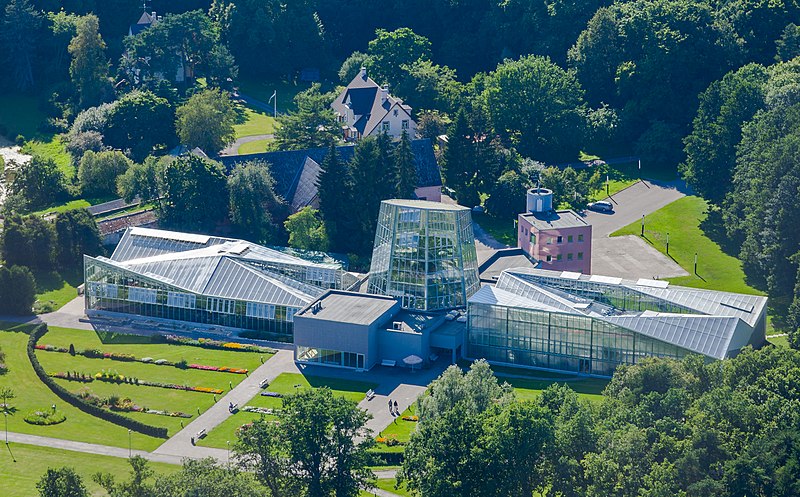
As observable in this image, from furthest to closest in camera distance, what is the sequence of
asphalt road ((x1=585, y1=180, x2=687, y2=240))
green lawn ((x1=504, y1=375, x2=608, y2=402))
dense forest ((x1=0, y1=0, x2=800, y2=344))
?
asphalt road ((x1=585, y1=180, x2=687, y2=240)), dense forest ((x1=0, y1=0, x2=800, y2=344)), green lawn ((x1=504, y1=375, x2=608, y2=402))

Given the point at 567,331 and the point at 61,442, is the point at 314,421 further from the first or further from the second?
the point at 567,331

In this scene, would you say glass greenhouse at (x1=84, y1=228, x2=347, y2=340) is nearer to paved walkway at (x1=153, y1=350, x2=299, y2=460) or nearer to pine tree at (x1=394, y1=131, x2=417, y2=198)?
paved walkway at (x1=153, y1=350, x2=299, y2=460)

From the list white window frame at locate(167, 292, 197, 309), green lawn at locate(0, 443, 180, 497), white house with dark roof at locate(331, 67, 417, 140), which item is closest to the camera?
green lawn at locate(0, 443, 180, 497)

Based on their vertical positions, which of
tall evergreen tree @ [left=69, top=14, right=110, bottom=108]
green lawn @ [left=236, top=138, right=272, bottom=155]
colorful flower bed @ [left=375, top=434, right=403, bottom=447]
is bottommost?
colorful flower bed @ [left=375, top=434, right=403, bottom=447]

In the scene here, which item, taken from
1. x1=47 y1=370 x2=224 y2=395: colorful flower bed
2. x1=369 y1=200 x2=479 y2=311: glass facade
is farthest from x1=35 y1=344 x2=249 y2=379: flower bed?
x1=369 y1=200 x2=479 y2=311: glass facade

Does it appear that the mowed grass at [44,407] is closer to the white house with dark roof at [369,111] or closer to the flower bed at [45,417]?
the flower bed at [45,417]

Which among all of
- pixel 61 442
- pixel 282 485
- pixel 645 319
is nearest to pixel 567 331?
pixel 645 319
